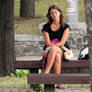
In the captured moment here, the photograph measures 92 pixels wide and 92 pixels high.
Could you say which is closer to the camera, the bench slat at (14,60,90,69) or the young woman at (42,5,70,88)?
the young woman at (42,5,70,88)

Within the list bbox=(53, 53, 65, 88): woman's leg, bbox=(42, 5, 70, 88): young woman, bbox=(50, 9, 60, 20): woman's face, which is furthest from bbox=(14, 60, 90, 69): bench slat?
bbox=(50, 9, 60, 20): woman's face

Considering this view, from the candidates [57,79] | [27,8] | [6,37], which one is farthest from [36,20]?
[57,79]

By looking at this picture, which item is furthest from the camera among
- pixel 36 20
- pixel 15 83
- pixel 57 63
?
pixel 36 20

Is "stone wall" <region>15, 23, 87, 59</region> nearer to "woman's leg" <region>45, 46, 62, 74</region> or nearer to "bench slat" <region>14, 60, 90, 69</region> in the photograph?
"bench slat" <region>14, 60, 90, 69</region>

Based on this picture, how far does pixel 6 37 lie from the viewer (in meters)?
9.26

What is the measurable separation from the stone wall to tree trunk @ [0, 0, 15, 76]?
18.4ft

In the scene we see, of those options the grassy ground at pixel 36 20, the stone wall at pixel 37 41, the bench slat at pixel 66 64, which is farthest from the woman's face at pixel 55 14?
the grassy ground at pixel 36 20

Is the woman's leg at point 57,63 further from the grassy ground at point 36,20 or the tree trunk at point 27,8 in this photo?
the tree trunk at point 27,8

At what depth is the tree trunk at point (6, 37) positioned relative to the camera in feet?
29.9

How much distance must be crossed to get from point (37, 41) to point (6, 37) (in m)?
5.71

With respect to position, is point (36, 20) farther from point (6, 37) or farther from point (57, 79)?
point (57, 79)

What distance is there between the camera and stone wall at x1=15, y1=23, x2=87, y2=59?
14.9 metres

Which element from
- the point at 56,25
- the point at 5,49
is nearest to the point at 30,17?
the point at 5,49

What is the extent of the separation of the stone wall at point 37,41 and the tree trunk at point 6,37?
561 cm
